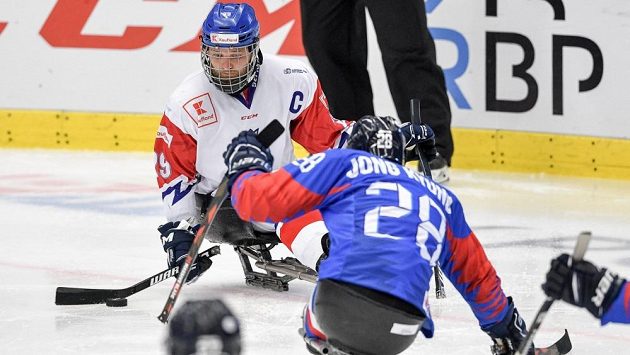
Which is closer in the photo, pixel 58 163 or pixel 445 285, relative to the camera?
pixel 445 285

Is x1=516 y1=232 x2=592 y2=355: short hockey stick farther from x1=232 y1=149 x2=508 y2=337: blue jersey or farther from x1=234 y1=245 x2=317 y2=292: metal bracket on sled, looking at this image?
x1=234 y1=245 x2=317 y2=292: metal bracket on sled

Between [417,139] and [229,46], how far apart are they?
27.8 inches

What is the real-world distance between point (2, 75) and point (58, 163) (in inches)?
29.2

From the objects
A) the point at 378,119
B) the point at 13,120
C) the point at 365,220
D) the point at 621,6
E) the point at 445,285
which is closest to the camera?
the point at 365,220

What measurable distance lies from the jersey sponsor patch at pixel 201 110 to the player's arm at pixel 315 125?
30 cm

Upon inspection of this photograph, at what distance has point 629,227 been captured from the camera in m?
5.49

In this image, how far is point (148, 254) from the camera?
4.97 metres

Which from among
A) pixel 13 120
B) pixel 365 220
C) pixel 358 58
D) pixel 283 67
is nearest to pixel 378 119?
pixel 365 220

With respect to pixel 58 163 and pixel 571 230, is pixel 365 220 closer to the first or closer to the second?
pixel 571 230

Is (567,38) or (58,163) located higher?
(567,38)

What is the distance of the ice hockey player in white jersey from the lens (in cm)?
409

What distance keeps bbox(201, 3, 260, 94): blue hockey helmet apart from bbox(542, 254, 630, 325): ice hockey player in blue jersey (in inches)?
63.0

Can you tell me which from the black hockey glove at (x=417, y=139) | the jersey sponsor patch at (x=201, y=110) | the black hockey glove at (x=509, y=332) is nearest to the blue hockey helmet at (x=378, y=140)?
the black hockey glove at (x=417, y=139)

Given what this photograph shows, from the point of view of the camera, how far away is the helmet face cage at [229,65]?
411 cm
